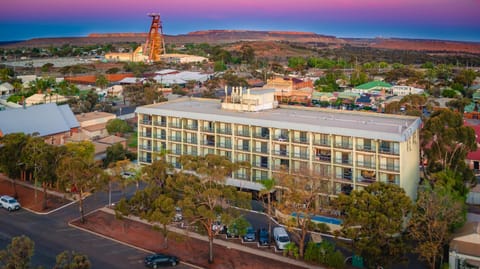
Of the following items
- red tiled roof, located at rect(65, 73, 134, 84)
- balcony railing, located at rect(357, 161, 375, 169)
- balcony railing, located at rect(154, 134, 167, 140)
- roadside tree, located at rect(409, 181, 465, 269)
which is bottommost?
roadside tree, located at rect(409, 181, 465, 269)

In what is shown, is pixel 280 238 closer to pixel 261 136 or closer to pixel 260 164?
pixel 260 164

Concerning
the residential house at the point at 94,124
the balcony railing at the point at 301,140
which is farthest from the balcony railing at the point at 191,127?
the residential house at the point at 94,124

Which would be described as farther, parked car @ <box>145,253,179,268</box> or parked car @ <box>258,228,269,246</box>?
parked car @ <box>258,228,269,246</box>

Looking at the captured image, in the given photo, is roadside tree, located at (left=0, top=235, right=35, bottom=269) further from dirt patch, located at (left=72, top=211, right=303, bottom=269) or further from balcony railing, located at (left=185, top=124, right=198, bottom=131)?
balcony railing, located at (left=185, top=124, right=198, bottom=131)

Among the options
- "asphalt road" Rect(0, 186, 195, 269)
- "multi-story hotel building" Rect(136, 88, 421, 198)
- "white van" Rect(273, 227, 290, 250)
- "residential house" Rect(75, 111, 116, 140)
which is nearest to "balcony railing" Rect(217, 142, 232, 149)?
"multi-story hotel building" Rect(136, 88, 421, 198)

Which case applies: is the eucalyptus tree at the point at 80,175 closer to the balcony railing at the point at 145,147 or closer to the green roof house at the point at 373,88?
the balcony railing at the point at 145,147

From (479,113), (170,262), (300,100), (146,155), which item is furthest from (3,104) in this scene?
(479,113)

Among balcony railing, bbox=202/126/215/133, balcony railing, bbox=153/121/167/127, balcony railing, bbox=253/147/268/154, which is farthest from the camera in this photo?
balcony railing, bbox=153/121/167/127

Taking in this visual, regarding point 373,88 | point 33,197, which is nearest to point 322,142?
point 33,197
